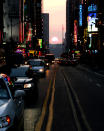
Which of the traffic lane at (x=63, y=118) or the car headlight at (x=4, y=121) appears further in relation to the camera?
the traffic lane at (x=63, y=118)

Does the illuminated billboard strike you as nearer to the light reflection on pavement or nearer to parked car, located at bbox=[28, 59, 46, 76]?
parked car, located at bbox=[28, 59, 46, 76]

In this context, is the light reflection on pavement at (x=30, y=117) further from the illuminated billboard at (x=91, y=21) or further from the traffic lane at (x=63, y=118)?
the illuminated billboard at (x=91, y=21)

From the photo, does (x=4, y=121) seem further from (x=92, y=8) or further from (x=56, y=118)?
(x=92, y=8)

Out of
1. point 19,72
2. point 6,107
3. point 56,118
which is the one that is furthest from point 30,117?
point 19,72

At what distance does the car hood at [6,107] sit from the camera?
5811mm

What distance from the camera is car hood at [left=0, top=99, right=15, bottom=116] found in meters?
5.81

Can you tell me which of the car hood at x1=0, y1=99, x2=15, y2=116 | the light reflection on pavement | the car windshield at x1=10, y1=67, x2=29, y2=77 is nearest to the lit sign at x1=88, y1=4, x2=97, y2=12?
the car windshield at x1=10, y1=67, x2=29, y2=77

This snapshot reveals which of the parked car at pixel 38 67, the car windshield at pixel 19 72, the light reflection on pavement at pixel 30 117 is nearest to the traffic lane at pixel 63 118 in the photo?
the light reflection on pavement at pixel 30 117

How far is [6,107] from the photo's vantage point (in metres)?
6.06

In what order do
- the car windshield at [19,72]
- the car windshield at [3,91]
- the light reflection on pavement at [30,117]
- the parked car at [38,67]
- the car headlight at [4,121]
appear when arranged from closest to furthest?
the car headlight at [4,121] < the car windshield at [3,91] < the light reflection on pavement at [30,117] < the car windshield at [19,72] < the parked car at [38,67]

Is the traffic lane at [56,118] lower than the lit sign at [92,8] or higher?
lower

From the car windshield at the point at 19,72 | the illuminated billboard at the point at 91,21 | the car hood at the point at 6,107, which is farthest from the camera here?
the illuminated billboard at the point at 91,21

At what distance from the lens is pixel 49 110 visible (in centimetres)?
1270

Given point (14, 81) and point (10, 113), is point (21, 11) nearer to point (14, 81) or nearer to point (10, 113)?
point (14, 81)
